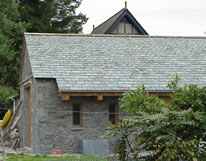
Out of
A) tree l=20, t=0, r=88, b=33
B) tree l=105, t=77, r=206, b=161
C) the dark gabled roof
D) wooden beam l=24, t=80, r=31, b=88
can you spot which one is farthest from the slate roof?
tree l=20, t=0, r=88, b=33

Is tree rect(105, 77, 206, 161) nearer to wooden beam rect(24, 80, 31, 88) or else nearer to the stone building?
the stone building

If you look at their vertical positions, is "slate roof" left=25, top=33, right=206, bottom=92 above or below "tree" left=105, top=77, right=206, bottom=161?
above

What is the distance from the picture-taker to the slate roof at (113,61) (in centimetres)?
1972

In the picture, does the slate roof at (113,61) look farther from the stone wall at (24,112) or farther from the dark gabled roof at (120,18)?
the dark gabled roof at (120,18)

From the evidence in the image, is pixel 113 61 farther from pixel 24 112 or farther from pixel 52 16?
pixel 52 16

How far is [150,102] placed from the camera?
1017 centimetres

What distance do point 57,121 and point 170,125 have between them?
421 inches

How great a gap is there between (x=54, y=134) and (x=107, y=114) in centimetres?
233

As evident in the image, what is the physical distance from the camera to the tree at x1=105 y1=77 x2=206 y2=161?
8.95 metres

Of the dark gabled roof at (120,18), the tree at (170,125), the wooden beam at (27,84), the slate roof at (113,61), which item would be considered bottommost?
the tree at (170,125)

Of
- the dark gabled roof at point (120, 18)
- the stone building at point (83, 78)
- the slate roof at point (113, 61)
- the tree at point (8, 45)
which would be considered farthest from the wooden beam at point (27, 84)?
the dark gabled roof at point (120, 18)

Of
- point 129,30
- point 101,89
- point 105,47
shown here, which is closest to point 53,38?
point 105,47

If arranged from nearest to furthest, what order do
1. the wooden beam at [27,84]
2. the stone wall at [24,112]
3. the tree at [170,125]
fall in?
the tree at [170,125], the wooden beam at [27,84], the stone wall at [24,112]

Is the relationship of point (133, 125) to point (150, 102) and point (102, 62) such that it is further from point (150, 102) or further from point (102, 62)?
point (102, 62)
